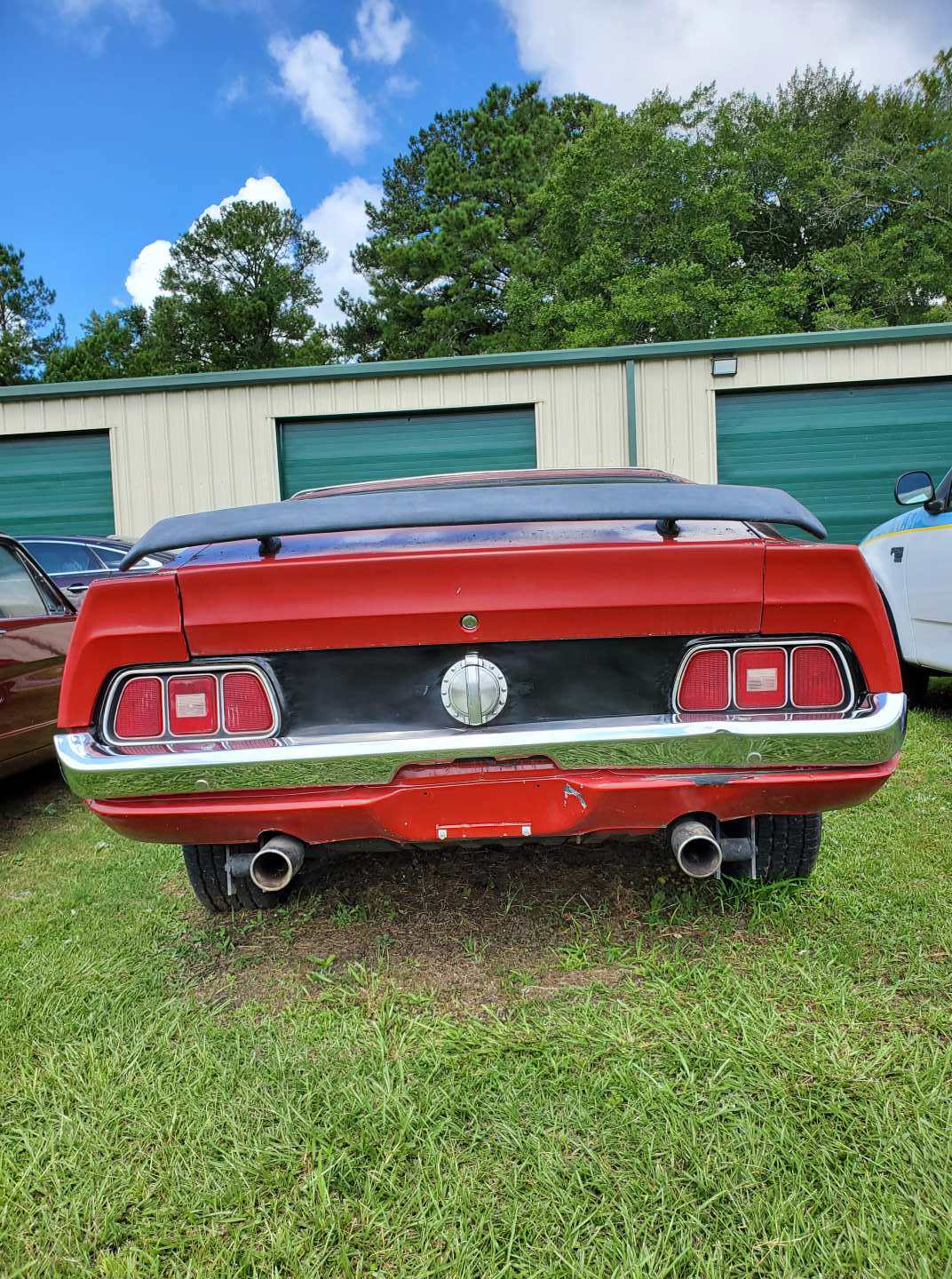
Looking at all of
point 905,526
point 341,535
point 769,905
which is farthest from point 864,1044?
point 905,526

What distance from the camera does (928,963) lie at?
1.97m

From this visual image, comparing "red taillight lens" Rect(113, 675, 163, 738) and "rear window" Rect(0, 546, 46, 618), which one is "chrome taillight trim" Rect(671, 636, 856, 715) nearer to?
"red taillight lens" Rect(113, 675, 163, 738)

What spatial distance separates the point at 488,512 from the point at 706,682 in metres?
0.62

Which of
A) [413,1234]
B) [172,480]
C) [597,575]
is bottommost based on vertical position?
[413,1234]

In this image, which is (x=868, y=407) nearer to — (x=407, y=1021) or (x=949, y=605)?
(x=949, y=605)

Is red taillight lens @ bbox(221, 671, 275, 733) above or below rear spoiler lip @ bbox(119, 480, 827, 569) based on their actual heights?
below

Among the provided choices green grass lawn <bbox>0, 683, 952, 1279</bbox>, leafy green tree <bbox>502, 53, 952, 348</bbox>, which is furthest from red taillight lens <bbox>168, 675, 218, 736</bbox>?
leafy green tree <bbox>502, 53, 952, 348</bbox>

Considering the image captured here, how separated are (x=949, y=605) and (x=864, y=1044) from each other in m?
2.89

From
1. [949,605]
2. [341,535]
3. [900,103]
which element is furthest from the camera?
[900,103]

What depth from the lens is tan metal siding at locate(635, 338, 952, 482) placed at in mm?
9469

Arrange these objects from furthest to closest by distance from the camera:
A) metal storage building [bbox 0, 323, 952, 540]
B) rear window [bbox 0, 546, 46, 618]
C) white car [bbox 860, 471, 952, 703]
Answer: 1. metal storage building [bbox 0, 323, 952, 540]
2. white car [bbox 860, 471, 952, 703]
3. rear window [bbox 0, 546, 46, 618]

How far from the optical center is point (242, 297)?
3306 centimetres

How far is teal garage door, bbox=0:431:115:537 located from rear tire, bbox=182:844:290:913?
30.4 ft

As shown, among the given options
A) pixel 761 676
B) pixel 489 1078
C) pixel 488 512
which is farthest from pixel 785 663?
pixel 489 1078
